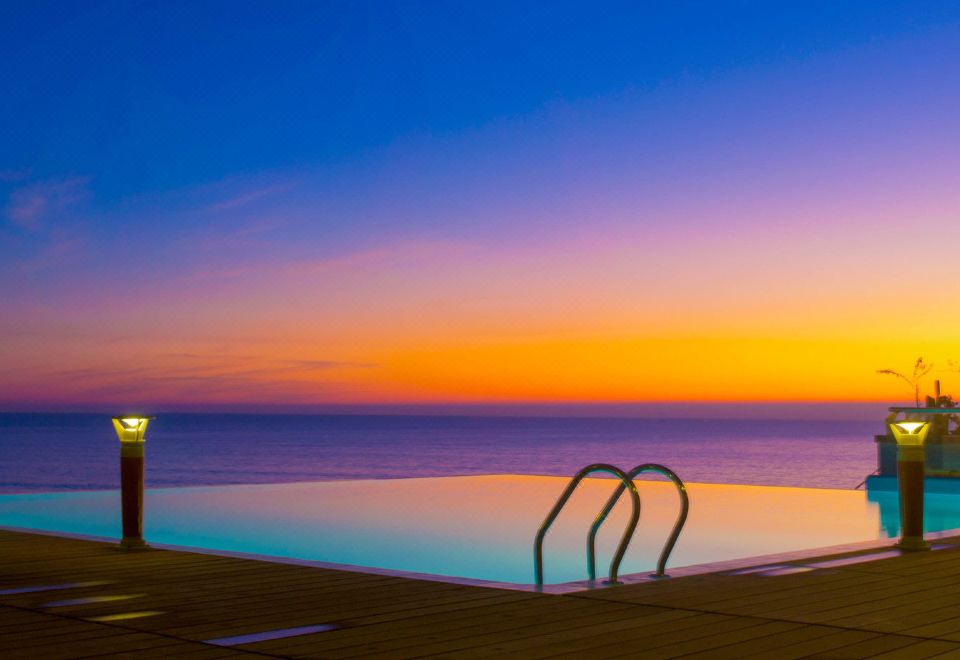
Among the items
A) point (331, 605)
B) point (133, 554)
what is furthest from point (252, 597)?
point (133, 554)

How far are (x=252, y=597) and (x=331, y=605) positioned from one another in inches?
16.6

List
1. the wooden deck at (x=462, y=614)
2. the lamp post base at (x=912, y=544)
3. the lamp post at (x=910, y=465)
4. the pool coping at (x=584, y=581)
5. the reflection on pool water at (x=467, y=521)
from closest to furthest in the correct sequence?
the wooden deck at (x=462, y=614), the pool coping at (x=584, y=581), the lamp post base at (x=912, y=544), the lamp post at (x=910, y=465), the reflection on pool water at (x=467, y=521)

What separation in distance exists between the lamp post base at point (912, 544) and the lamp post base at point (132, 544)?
4.29 m

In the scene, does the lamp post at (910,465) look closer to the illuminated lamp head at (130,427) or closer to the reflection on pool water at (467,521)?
the reflection on pool water at (467,521)

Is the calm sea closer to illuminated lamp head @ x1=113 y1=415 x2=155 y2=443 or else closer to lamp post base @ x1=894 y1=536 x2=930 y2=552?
lamp post base @ x1=894 y1=536 x2=930 y2=552

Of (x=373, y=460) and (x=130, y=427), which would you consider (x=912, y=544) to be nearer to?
(x=130, y=427)

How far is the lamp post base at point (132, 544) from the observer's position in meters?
6.46

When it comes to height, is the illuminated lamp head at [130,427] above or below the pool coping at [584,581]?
above

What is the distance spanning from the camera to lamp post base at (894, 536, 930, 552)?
641 centimetres

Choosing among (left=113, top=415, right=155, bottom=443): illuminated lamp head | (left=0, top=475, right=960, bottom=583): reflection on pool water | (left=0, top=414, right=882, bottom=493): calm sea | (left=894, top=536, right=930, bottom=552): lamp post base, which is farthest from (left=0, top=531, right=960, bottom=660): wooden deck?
(left=0, top=414, right=882, bottom=493): calm sea

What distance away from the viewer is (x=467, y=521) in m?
10.2

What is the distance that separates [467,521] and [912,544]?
457 centimetres

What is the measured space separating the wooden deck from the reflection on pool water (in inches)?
83.2

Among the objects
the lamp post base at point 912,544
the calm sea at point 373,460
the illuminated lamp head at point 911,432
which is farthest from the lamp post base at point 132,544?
the calm sea at point 373,460
